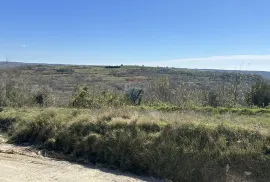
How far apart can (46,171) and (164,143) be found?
10.7 ft

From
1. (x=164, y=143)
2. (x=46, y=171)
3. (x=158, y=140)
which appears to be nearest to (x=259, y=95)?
(x=158, y=140)

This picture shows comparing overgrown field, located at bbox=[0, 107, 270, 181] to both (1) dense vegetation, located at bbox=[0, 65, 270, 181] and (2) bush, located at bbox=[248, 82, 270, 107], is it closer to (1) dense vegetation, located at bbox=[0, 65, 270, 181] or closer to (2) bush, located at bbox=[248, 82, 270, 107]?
(1) dense vegetation, located at bbox=[0, 65, 270, 181]

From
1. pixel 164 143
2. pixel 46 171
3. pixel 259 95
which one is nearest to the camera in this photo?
pixel 46 171

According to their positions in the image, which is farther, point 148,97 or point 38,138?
point 148,97

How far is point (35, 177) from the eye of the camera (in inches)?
308

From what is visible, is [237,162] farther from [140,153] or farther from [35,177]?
[35,177]

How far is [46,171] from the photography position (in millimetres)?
8336

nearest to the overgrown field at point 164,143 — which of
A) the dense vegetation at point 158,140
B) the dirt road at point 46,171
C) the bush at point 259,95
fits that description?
the dense vegetation at point 158,140

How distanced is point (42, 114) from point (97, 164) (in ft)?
12.7

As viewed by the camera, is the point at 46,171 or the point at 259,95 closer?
the point at 46,171

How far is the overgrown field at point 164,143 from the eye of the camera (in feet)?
25.7

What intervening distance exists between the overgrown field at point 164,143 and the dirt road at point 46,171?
547mm

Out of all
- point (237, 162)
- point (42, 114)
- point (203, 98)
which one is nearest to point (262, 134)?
point (237, 162)

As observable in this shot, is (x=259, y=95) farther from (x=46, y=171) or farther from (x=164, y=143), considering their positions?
(x=46, y=171)
